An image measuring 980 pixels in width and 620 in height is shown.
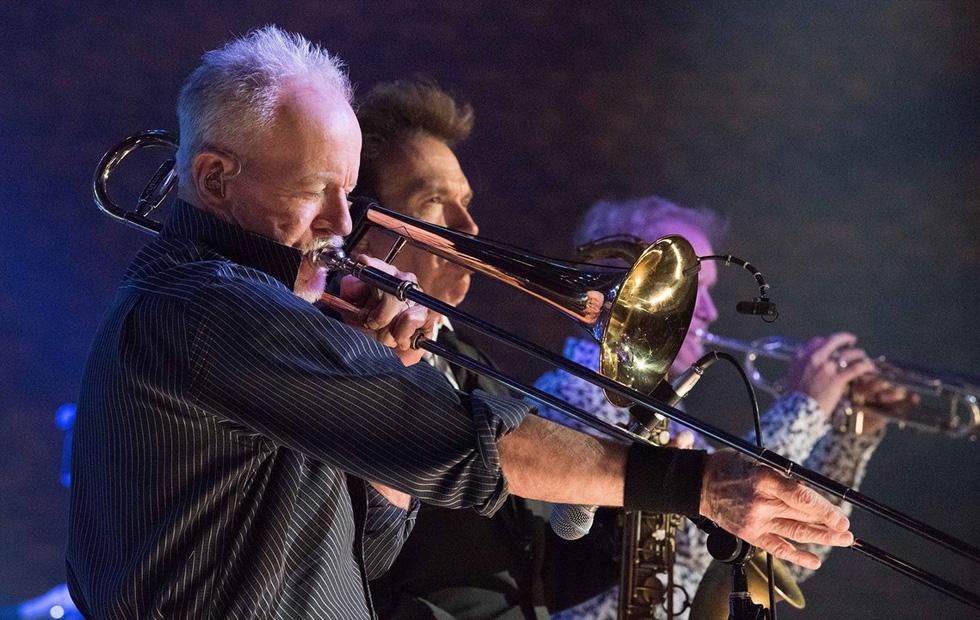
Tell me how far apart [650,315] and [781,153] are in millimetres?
2722

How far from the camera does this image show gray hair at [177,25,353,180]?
1.80 meters

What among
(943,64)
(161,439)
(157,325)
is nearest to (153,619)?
(161,439)

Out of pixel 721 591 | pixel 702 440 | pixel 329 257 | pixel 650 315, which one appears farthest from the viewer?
pixel 702 440

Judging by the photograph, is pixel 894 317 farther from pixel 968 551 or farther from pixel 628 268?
pixel 968 551

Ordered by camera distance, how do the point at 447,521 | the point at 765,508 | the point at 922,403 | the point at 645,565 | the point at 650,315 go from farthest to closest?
the point at 922,403 < the point at 645,565 < the point at 447,521 < the point at 650,315 < the point at 765,508

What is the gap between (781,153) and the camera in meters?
4.47

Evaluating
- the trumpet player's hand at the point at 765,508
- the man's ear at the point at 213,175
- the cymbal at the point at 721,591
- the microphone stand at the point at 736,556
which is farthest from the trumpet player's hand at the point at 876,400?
the man's ear at the point at 213,175

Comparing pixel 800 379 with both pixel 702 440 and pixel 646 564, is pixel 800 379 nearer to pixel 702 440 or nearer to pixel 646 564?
pixel 702 440

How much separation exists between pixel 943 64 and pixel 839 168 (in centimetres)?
63

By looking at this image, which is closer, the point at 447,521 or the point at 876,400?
the point at 447,521

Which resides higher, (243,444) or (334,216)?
(334,216)

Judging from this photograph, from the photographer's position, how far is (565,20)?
13.8ft

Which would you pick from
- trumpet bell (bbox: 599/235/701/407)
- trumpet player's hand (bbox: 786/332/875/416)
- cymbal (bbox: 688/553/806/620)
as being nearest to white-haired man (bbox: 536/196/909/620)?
trumpet player's hand (bbox: 786/332/875/416)

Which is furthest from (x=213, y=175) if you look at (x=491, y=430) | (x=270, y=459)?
(x=491, y=430)
